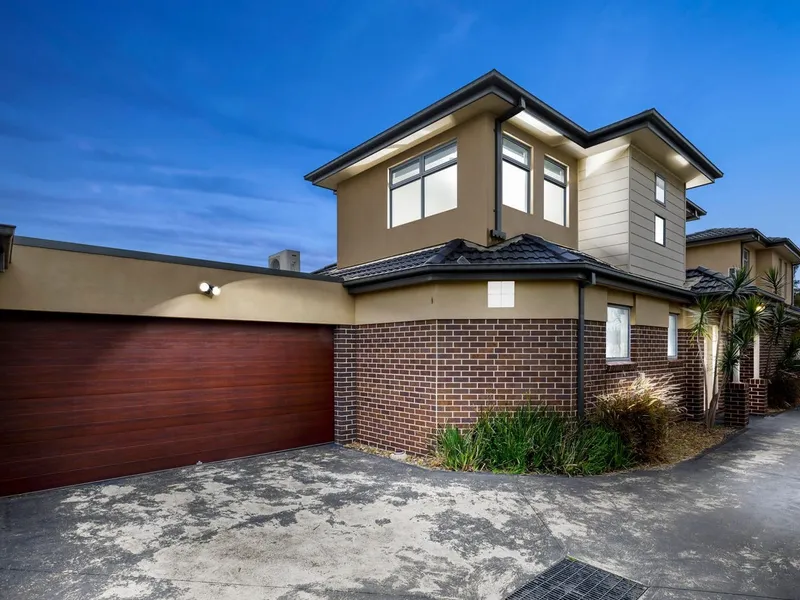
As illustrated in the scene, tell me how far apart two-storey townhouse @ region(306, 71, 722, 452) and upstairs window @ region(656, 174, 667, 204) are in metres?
0.06

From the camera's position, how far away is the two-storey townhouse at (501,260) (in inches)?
279

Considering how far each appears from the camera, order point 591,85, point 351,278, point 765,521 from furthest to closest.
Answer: point 591,85 → point 351,278 → point 765,521

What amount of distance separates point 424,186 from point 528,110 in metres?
2.45

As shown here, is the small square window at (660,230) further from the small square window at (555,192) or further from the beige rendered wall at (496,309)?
the beige rendered wall at (496,309)

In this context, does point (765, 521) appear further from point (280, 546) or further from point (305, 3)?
point (305, 3)

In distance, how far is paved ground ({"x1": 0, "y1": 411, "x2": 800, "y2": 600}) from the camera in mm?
3479

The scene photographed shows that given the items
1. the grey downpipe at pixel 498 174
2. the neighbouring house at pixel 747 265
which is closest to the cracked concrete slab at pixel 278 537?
the grey downpipe at pixel 498 174

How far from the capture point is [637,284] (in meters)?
8.44

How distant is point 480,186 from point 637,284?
3.60 metres

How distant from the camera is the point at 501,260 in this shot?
7.20 m

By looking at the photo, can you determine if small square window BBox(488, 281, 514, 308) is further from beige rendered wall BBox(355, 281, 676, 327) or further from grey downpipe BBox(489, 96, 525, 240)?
grey downpipe BBox(489, 96, 525, 240)

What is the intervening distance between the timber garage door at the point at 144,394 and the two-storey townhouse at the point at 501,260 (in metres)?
1.17

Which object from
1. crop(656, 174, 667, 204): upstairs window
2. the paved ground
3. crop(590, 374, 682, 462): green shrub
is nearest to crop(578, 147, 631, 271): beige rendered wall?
crop(656, 174, 667, 204): upstairs window

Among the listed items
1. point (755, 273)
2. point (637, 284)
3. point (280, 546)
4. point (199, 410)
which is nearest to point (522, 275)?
point (637, 284)
